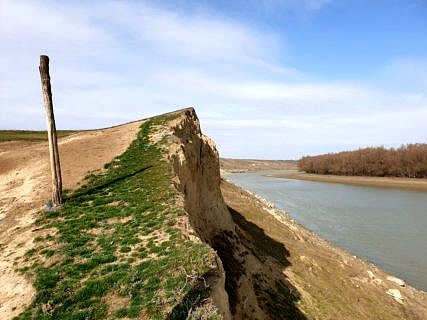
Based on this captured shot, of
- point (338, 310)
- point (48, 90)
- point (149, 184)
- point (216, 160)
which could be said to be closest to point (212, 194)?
point (216, 160)

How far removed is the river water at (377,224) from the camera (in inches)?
1277

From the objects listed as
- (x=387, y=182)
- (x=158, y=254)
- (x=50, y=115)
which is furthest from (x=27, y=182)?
(x=387, y=182)

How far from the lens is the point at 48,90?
15.1 m

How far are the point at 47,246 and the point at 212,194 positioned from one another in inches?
423

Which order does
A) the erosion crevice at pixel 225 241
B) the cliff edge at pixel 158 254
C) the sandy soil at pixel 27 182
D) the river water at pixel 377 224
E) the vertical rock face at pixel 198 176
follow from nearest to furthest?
the cliff edge at pixel 158 254
the sandy soil at pixel 27 182
the erosion crevice at pixel 225 241
the vertical rock face at pixel 198 176
the river water at pixel 377 224

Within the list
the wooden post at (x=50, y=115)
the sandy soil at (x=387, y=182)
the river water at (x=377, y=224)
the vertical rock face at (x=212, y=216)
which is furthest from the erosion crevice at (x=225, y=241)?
the sandy soil at (x=387, y=182)

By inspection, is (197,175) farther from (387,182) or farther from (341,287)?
(387,182)

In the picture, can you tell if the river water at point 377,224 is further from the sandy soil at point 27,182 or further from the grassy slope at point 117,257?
the grassy slope at point 117,257

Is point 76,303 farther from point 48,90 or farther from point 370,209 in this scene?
point 370,209

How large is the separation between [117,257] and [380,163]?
11464 cm

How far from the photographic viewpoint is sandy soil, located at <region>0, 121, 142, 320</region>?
1016 cm

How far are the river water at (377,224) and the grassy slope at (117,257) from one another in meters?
22.7

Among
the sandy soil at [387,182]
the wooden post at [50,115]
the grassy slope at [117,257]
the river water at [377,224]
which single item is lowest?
the river water at [377,224]

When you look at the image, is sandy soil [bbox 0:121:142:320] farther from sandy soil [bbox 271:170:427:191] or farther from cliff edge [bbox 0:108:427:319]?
sandy soil [bbox 271:170:427:191]
